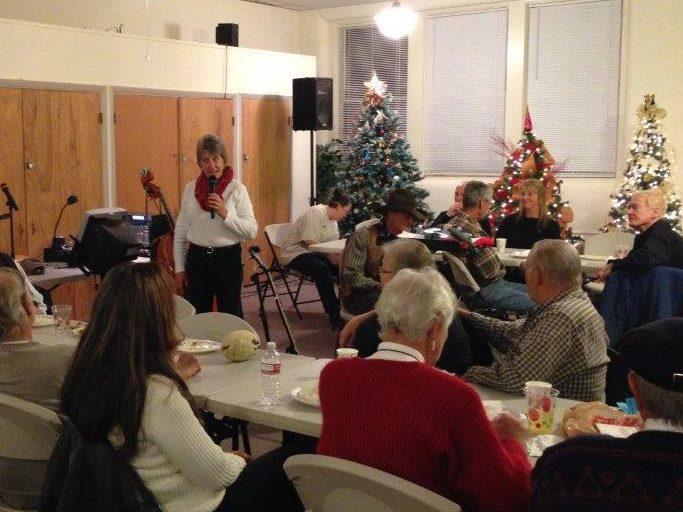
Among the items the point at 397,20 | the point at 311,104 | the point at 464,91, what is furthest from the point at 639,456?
the point at 464,91

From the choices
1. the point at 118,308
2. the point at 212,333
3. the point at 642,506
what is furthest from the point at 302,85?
the point at 642,506

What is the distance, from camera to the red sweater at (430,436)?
1988mm

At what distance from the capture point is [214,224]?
5172 mm

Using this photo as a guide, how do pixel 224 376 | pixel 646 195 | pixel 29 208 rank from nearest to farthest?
pixel 224 376 < pixel 646 195 < pixel 29 208

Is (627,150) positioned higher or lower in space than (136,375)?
higher

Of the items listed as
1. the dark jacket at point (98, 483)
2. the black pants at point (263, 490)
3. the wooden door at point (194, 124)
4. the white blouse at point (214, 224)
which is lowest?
the black pants at point (263, 490)

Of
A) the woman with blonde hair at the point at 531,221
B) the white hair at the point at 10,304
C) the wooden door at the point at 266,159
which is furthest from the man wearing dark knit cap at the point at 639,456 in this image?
the wooden door at the point at 266,159

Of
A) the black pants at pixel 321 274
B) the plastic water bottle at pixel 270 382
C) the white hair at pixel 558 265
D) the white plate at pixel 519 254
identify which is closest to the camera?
the plastic water bottle at pixel 270 382

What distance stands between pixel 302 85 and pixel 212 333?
6050 millimetres

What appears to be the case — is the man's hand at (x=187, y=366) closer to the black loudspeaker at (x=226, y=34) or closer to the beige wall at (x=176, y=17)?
the beige wall at (x=176, y=17)

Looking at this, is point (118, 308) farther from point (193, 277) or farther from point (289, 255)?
point (289, 255)

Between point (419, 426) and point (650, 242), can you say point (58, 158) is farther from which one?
point (419, 426)

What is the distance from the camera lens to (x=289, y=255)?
7.75 meters

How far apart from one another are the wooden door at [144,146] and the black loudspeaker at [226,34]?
1.06 metres
